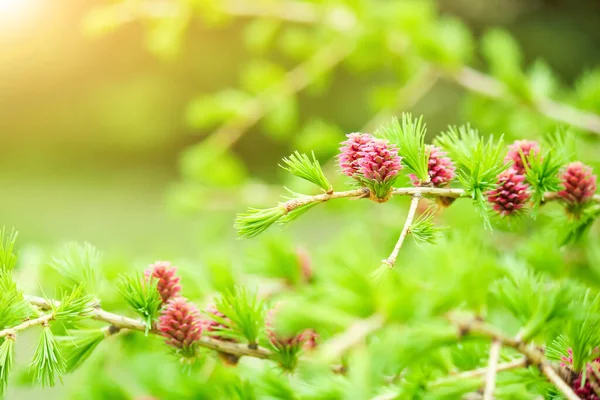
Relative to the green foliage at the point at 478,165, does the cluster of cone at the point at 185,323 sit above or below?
below

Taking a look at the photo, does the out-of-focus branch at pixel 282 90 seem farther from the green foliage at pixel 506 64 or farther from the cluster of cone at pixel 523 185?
the cluster of cone at pixel 523 185

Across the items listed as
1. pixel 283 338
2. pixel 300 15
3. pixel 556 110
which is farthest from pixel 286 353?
Result: pixel 300 15

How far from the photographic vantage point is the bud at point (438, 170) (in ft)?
0.87

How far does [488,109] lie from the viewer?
71 centimetres

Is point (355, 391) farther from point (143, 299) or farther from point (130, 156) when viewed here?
point (130, 156)

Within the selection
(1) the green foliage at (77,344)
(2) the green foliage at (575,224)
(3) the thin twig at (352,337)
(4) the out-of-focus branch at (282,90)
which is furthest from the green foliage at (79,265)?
(4) the out-of-focus branch at (282,90)

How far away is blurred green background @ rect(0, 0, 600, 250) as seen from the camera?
3.98 feet

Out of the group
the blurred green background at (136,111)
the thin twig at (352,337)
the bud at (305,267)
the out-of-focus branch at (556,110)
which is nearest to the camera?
the thin twig at (352,337)

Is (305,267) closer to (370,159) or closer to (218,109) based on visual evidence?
(370,159)

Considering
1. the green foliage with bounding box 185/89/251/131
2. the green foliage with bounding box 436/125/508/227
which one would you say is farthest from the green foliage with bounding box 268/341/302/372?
the green foliage with bounding box 185/89/251/131

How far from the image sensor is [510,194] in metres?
0.27

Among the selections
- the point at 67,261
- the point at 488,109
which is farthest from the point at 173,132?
the point at 67,261

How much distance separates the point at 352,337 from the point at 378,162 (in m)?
0.07

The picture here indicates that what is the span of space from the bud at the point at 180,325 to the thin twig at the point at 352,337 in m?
0.07
